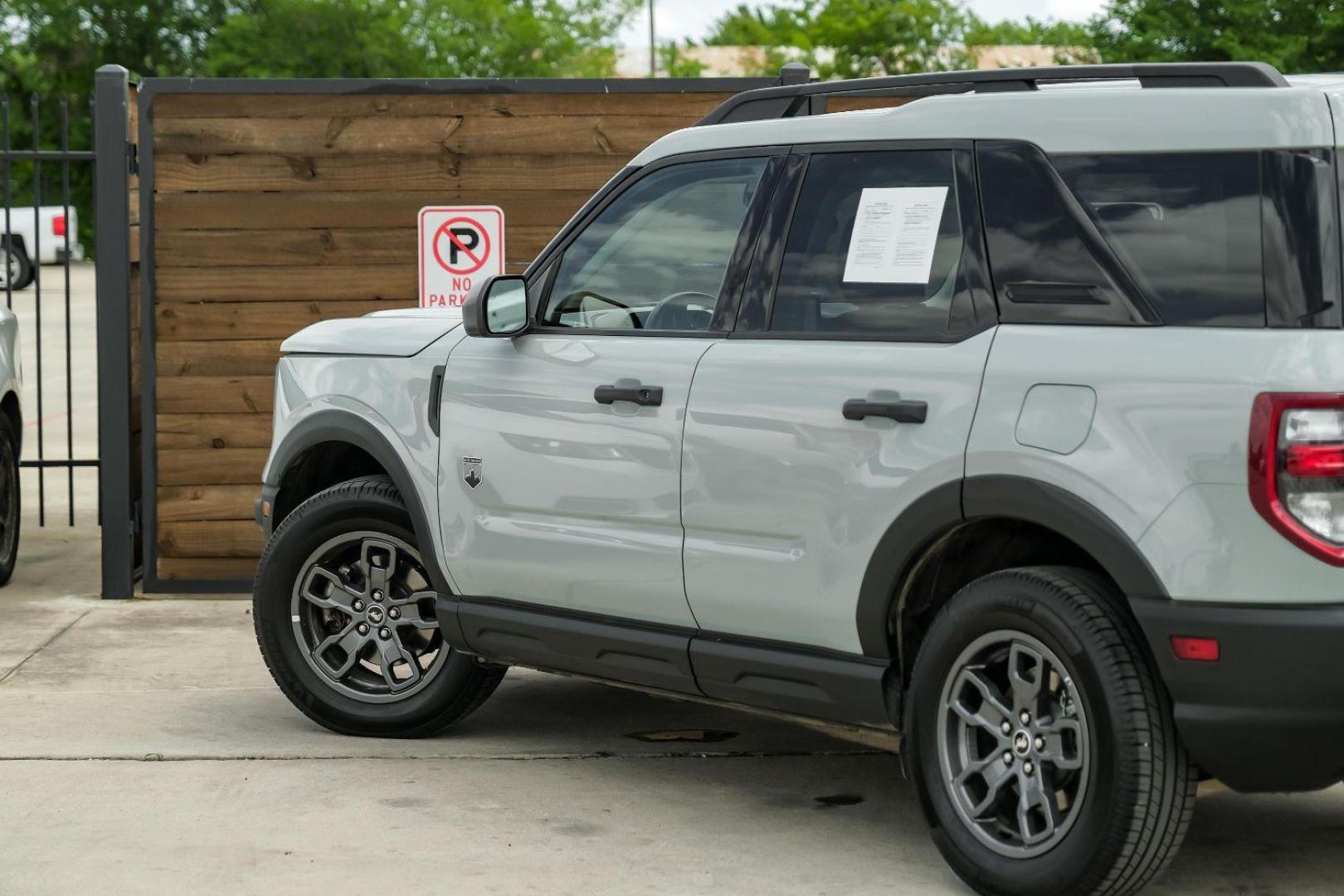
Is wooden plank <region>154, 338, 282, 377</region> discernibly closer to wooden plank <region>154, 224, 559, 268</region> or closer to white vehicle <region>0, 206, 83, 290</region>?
wooden plank <region>154, 224, 559, 268</region>

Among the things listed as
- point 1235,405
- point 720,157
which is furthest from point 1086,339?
point 720,157

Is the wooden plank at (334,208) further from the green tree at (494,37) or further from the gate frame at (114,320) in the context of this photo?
the green tree at (494,37)

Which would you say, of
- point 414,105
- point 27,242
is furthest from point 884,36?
point 414,105

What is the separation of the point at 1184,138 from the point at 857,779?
7.87 ft

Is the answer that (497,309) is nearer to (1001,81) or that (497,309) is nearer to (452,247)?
(1001,81)

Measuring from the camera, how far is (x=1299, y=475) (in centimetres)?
406

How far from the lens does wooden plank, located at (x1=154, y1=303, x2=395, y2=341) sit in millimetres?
8906

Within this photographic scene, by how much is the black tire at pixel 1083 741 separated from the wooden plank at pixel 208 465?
16.4 ft

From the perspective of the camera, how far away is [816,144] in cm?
517

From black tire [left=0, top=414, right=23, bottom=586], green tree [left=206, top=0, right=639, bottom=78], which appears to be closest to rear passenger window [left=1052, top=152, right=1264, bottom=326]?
black tire [left=0, top=414, right=23, bottom=586]

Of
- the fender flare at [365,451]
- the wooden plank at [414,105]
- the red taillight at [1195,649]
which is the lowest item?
the red taillight at [1195,649]

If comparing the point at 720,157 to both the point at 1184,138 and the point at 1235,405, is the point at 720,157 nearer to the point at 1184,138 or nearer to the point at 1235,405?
the point at 1184,138

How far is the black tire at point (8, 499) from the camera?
30.8ft

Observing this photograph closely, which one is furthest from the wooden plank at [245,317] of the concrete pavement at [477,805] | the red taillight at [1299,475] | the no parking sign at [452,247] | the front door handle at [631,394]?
the red taillight at [1299,475]
